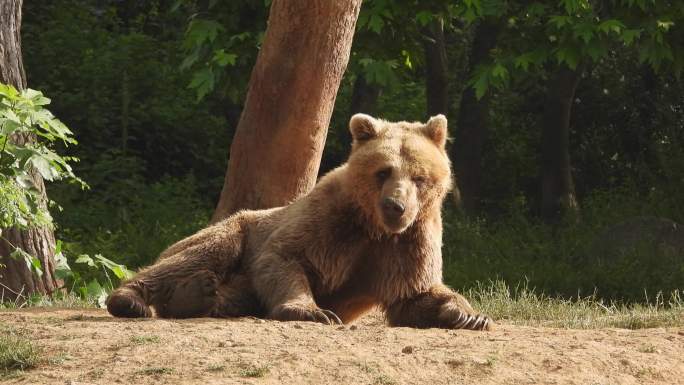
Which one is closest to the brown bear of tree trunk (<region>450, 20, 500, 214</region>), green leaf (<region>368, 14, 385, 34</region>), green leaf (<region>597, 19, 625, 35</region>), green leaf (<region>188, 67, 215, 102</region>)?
green leaf (<region>188, 67, 215, 102</region>)

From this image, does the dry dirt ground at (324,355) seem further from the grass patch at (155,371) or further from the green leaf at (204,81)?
the green leaf at (204,81)

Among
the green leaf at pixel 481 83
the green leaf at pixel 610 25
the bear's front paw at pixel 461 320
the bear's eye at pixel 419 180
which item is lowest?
the bear's front paw at pixel 461 320

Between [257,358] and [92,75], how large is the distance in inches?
466

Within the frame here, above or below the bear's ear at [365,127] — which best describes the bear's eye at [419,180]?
below

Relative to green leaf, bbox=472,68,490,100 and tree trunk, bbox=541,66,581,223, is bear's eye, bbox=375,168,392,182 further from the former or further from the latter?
tree trunk, bbox=541,66,581,223

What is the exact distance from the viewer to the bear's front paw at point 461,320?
6559 mm

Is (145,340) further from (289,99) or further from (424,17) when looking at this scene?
(424,17)

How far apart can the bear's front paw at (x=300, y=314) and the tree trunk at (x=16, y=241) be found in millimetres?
3035

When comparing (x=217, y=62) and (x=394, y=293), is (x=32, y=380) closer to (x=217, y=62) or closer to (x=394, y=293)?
(x=394, y=293)

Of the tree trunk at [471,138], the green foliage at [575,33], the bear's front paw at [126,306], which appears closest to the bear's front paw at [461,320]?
the bear's front paw at [126,306]

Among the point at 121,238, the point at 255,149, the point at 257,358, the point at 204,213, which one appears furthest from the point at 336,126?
the point at 257,358

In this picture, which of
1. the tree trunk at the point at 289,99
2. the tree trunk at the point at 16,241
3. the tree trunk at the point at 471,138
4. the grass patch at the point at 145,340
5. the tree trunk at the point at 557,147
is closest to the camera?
the grass patch at the point at 145,340

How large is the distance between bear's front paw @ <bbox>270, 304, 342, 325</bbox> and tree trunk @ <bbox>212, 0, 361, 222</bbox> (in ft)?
8.57

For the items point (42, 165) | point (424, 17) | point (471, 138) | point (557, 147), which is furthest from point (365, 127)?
point (557, 147)
